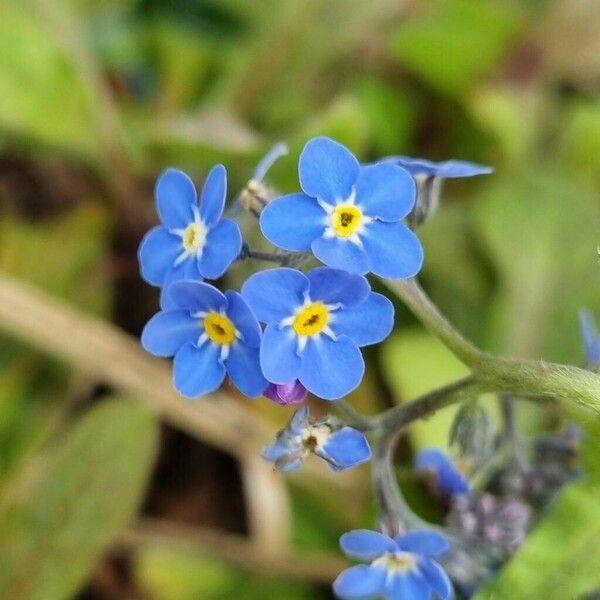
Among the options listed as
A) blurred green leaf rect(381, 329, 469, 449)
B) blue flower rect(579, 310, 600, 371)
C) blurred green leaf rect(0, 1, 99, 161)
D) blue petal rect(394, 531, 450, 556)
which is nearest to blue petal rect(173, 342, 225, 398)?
blue petal rect(394, 531, 450, 556)

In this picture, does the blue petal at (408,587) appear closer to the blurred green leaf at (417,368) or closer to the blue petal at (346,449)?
the blue petal at (346,449)

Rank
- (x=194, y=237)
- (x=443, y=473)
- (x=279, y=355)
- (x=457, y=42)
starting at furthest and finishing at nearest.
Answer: (x=457, y=42) → (x=443, y=473) → (x=194, y=237) → (x=279, y=355)

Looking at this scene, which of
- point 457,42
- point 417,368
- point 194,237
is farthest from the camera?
point 457,42

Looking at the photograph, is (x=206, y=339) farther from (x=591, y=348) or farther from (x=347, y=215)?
(x=591, y=348)

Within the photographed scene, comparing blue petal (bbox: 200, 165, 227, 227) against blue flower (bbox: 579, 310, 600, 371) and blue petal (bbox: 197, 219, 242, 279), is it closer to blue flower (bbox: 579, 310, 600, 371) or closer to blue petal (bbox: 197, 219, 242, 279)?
blue petal (bbox: 197, 219, 242, 279)

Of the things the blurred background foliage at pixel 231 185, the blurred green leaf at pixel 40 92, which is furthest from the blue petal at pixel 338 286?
the blurred green leaf at pixel 40 92

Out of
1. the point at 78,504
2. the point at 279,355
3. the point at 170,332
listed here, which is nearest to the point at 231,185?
the point at 78,504

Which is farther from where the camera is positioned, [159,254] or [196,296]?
[159,254]
